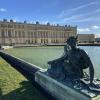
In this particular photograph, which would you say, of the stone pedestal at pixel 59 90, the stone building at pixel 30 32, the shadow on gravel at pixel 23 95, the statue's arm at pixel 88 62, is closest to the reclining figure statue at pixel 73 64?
the statue's arm at pixel 88 62

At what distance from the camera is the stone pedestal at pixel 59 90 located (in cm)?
484

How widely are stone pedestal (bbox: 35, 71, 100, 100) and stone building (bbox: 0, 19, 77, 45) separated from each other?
85.6 metres

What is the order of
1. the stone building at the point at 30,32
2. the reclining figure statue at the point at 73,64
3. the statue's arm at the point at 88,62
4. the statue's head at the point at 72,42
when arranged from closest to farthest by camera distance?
the statue's arm at the point at 88,62
the reclining figure statue at the point at 73,64
the statue's head at the point at 72,42
the stone building at the point at 30,32

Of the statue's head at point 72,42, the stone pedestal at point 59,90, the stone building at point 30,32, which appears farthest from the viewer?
the stone building at point 30,32

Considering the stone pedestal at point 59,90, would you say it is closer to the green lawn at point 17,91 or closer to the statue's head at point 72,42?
the green lawn at point 17,91

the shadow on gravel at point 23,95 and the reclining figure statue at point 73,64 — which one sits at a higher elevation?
the reclining figure statue at point 73,64

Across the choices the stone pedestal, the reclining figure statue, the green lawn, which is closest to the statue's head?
the reclining figure statue

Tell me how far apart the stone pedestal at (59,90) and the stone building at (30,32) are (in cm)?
8562

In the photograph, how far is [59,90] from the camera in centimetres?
579

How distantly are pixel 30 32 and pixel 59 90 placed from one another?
100360 millimetres

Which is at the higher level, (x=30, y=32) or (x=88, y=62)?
(x=30, y=32)

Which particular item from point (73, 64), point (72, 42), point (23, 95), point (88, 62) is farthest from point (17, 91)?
point (88, 62)

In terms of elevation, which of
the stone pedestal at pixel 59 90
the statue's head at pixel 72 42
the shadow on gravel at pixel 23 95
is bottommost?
the shadow on gravel at pixel 23 95

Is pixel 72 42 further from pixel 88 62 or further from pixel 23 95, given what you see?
pixel 23 95
